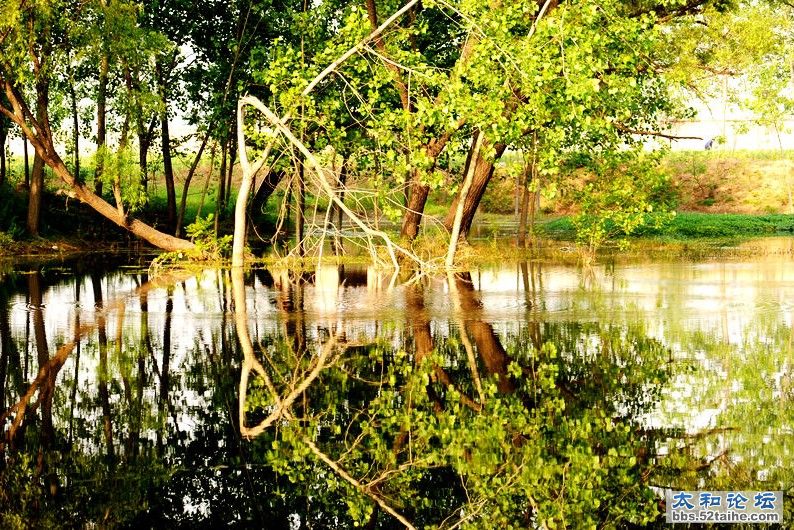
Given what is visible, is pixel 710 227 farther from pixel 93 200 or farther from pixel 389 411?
pixel 389 411

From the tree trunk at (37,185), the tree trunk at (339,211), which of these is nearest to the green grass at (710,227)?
the tree trunk at (339,211)

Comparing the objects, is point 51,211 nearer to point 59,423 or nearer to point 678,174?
point 59,423

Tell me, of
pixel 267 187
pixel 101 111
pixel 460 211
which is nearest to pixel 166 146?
pixel 101 111

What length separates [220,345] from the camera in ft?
51.4

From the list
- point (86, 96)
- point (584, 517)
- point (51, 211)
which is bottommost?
point (584, 517)

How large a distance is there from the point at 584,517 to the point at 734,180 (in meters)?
61.7

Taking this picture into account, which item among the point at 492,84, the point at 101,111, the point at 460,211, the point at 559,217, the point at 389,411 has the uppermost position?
the point at 101,111

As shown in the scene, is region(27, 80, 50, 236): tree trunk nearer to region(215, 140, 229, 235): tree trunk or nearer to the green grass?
region(215, 140, 229, 235): tree trunk

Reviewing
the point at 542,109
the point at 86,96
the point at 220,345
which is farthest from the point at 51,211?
the point at 220,345

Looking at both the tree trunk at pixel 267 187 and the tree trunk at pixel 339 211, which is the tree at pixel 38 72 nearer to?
the tree trunk at pixel 339 211

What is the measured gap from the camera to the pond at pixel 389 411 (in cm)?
793

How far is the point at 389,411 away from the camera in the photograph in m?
10.8

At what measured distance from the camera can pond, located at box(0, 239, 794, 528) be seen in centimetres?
793

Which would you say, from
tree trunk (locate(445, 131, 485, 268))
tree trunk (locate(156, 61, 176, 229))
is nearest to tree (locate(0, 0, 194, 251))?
tree trunk (locate(156, 61, 176, 229))
